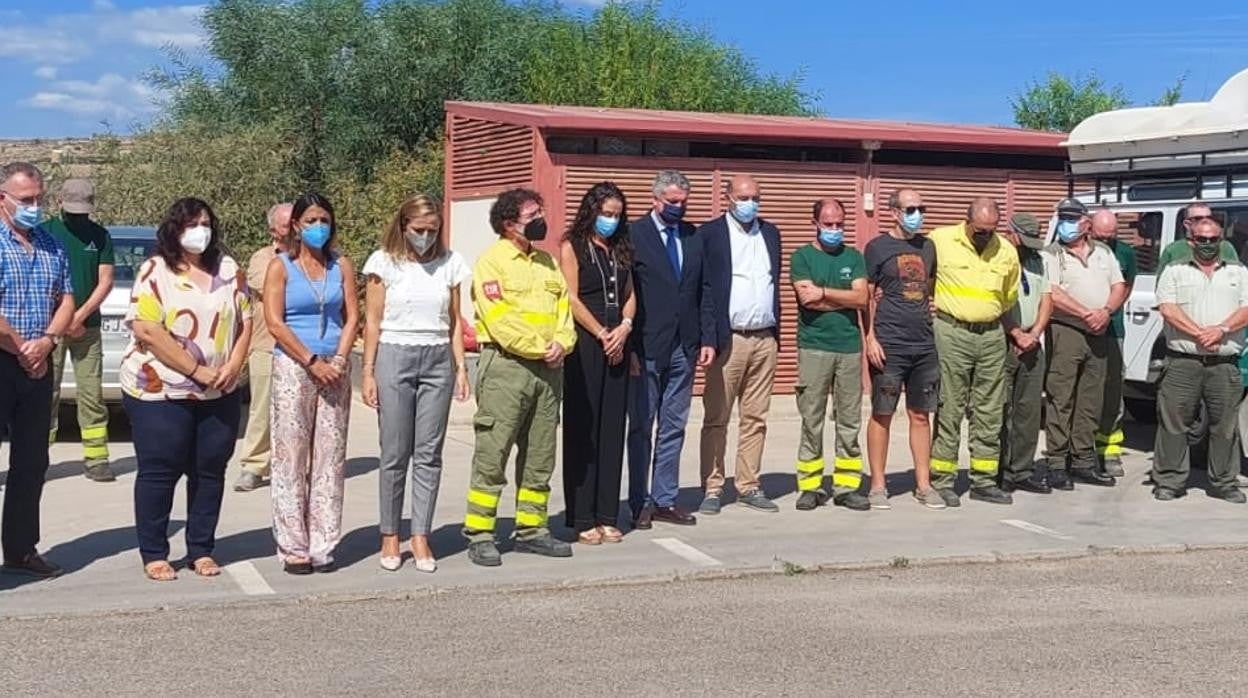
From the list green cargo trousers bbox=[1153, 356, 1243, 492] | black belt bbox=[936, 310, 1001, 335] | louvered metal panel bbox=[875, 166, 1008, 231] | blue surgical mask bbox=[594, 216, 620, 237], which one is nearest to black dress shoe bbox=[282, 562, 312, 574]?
blue surgical mask bbox=[594, 216, 620, 237]

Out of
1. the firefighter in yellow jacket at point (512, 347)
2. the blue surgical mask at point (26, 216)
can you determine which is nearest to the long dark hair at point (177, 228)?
the blue surgical mask at point (26, 216)

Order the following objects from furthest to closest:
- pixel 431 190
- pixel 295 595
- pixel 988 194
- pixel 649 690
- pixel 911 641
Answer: pixel 431 190 → pixel 988 194 → pixel 295 595 → pixel 911 641 → pixel 649 690

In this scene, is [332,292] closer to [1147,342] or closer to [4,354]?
[4,354]

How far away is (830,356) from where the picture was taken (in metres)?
9.67

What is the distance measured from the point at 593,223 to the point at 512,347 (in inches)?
37.9

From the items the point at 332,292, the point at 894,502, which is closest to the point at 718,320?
the point at 894,502

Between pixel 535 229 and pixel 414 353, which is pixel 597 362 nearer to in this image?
pixel 535 229

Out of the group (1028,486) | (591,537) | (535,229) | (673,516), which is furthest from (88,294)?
(1028,486)

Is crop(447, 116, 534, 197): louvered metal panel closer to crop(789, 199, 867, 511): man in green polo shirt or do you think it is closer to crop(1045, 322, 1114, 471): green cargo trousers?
crop(789, 199, 867, 511): man in green polo shirt

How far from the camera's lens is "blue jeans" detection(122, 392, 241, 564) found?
7.44 m

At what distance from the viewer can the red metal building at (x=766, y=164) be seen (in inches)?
567

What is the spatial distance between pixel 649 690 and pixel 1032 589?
8.76 ft

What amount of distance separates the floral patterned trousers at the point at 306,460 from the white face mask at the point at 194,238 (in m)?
0.65

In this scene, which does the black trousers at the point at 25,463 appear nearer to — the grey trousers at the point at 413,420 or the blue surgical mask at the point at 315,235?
the blue surgical mask at the point at 315,235
